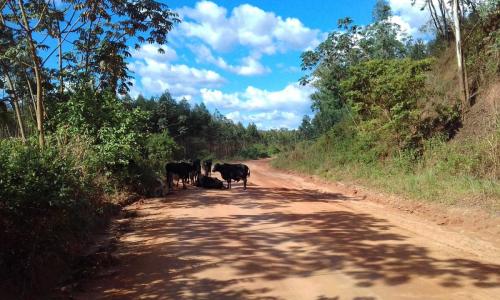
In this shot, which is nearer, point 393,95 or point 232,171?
point 393,95

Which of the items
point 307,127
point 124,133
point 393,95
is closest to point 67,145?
point 124,133

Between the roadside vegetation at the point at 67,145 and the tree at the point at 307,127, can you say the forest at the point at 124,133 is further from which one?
the tree at the point at 307,127

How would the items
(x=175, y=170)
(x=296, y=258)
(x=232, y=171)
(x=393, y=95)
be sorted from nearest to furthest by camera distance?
(x=296, y=258) < (x=175, y=170) < (x=393, y=95) < (x=232, y=171)

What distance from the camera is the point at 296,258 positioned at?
6793 mm

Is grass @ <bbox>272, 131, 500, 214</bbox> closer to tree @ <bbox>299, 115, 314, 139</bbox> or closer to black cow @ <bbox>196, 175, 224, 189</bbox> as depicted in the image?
black cow @ <bbox>196, 175, 224, 189</bbox>

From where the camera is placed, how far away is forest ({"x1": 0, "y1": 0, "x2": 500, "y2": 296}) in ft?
20.1

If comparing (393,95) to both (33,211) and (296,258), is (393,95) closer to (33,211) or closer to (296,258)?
(296,258)

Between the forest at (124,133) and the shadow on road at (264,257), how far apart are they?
122cm

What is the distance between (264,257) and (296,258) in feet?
1.57

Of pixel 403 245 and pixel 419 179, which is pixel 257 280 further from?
pixel 419 179

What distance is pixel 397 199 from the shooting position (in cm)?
1294

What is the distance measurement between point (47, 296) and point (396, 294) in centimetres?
426

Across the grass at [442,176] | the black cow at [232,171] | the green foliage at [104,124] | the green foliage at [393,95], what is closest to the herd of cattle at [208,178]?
the black cow at [232,171]

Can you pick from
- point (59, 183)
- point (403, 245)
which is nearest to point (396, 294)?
point (403, 245)
